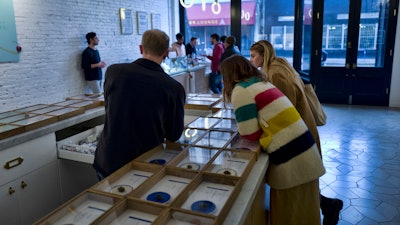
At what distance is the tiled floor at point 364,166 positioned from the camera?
3.25m

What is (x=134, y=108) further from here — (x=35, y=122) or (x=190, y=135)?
(x=35, y=122)

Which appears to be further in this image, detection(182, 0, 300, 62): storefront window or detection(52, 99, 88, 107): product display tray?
detection(182, 0, 300, 62): storefront window

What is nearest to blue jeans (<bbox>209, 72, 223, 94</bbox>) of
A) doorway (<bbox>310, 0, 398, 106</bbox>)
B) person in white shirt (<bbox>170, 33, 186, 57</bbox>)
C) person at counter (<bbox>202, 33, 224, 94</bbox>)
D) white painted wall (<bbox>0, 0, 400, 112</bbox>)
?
person at counter (<bbox>202, 33, 224, 94</bbox>)

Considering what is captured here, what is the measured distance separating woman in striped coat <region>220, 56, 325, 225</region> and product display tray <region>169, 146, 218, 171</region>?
27 cm

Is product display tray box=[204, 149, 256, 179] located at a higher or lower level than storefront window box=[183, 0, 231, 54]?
lower

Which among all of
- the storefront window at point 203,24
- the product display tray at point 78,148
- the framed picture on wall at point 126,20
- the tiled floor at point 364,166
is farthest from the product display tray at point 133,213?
the storefront window at point 203,24

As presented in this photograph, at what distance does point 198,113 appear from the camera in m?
3.09

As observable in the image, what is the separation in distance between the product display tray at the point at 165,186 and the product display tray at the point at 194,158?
0.23 feet

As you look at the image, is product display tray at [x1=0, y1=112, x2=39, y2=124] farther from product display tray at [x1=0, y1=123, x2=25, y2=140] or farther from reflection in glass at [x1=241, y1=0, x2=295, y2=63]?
reflection in glass at [x1=241, y1=0, x2=295, y2=63]

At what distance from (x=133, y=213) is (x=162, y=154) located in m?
0.61

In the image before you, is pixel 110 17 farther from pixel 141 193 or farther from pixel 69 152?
pixel 141 193

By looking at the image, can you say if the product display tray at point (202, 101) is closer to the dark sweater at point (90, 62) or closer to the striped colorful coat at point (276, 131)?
the striped colorful coat at point (276, 131)

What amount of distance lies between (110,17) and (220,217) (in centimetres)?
741

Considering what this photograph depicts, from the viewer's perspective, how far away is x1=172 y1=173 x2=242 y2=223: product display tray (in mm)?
1339
